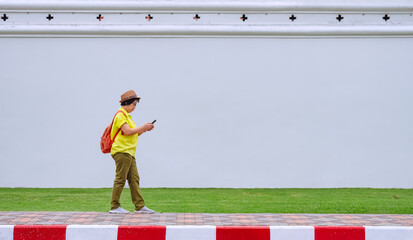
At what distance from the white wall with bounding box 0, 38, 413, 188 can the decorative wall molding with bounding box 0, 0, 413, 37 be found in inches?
5.5

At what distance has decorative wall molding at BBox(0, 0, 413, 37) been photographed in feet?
28.9

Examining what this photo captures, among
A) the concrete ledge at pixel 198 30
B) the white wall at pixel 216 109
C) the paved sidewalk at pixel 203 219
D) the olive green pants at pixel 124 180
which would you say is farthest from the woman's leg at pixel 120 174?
the concrete ledge at pixel 198 30

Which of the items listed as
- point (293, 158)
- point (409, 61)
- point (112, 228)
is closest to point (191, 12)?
point (293, 158)

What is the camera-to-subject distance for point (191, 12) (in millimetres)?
8852

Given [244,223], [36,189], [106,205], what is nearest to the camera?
[244,223]

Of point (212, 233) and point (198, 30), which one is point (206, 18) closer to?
point (198, 30)

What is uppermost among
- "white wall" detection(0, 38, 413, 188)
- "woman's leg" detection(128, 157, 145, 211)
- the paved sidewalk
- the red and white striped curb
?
"white wall" detection(0, 38, 413, 188)

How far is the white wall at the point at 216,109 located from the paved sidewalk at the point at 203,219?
3117 mm

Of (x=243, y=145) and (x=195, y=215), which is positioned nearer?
(x=195, y=215)

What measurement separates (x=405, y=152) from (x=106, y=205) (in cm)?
451

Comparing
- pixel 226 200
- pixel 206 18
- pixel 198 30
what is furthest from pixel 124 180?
pixel 206 18

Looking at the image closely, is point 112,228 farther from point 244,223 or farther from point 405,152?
point 405,152

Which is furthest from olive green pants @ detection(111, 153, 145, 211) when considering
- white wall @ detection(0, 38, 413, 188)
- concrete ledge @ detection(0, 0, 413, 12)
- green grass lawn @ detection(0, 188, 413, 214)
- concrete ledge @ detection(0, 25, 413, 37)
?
concrete ledge @ detection(0, 0, 413, 12)

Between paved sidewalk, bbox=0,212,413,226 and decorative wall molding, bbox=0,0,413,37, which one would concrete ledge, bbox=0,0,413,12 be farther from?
paved sidewalk, bbox=0,212,413,226
